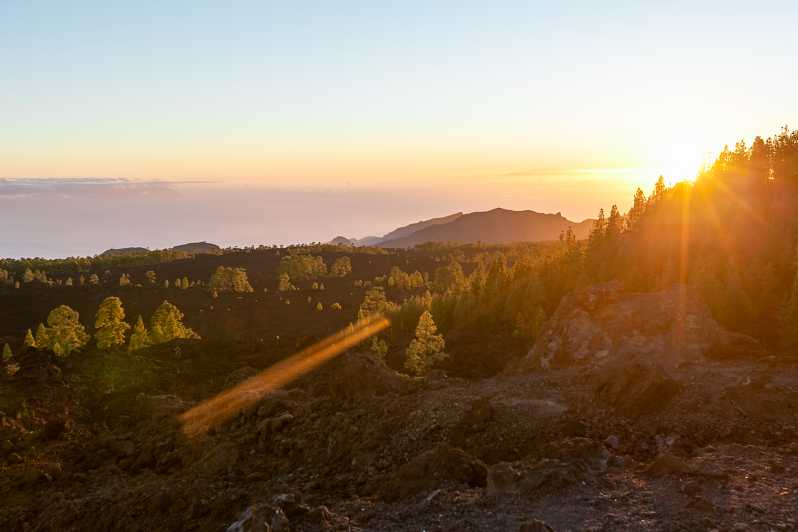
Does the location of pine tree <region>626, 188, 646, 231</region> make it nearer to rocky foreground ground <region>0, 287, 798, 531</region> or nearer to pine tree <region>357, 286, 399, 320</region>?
rocky foreground ground <region>0, 287, 798, 531</region>

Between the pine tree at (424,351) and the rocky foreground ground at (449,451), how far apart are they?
49.6ft

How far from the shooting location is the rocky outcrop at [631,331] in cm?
3503

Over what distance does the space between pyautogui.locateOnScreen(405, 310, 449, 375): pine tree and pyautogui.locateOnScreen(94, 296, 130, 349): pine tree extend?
124ft

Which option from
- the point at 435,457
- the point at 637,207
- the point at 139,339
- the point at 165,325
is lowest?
the point at 139,339

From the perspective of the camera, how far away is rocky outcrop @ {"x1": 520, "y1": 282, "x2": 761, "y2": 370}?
35.0 meters

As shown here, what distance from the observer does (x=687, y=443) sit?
67.1 ft

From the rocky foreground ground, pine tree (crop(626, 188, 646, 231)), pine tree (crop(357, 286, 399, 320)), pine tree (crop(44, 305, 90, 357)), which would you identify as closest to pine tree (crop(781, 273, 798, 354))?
the rocky foreground ground

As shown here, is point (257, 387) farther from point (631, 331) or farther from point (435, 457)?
point (631, 331)

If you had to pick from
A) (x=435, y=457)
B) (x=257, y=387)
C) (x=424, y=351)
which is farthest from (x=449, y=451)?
(x=424, y=351)

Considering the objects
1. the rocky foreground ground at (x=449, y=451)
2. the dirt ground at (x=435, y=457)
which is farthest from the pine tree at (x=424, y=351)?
the dirt ground at (x=435, y=457)

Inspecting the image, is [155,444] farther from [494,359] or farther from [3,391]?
[494,359]

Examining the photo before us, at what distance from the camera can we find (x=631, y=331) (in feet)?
128

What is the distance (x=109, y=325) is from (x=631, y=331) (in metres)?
60.0

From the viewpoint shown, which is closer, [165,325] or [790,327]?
[790,327]
